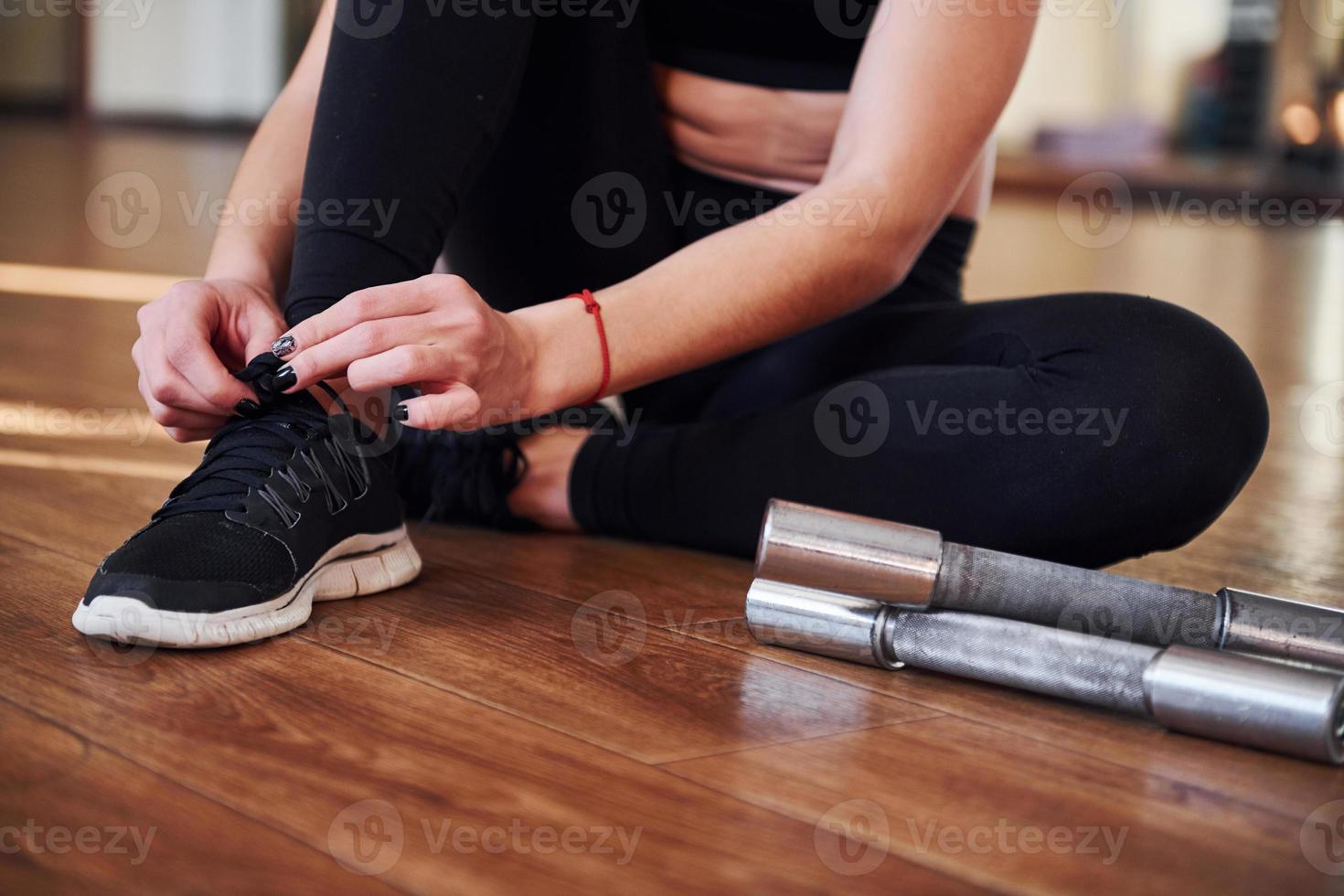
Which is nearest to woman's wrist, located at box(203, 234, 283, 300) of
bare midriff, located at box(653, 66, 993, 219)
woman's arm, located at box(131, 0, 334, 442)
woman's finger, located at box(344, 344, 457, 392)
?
woman's arm, located at box(131, 0, 334, 442)

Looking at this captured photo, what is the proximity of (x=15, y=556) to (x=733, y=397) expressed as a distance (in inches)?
21.3

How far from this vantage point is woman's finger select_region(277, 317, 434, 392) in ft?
2.28

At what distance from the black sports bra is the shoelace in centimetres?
41

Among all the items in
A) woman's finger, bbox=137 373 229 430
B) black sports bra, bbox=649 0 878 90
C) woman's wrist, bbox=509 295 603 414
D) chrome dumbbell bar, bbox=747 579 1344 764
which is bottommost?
chrome dumbbell bar, bbox=747 579 1344 764

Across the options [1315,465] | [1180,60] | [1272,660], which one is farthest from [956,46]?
[1180,60]

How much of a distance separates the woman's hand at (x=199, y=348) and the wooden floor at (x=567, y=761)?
0.44 ft

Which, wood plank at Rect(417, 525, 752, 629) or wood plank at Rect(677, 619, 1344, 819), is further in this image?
wood plank at Rect(417, 525, 752, 629)

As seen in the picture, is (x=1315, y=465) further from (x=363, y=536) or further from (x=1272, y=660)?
(x=363, y=536)

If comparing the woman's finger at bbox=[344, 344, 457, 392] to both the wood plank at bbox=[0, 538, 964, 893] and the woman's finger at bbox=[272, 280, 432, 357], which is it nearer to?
the woman's finger at bbox=[272, 280, 432, 357]

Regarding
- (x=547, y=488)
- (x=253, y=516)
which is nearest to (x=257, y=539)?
(x=253, y=516)

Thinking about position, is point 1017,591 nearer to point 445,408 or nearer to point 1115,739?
point 1115,739

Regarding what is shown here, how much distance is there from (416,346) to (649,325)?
0.54ft

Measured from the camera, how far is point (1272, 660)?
67 cm

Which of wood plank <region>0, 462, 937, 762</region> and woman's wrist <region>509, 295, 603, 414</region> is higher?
woman's wrist <region>509, 295, 603, 414</region>
